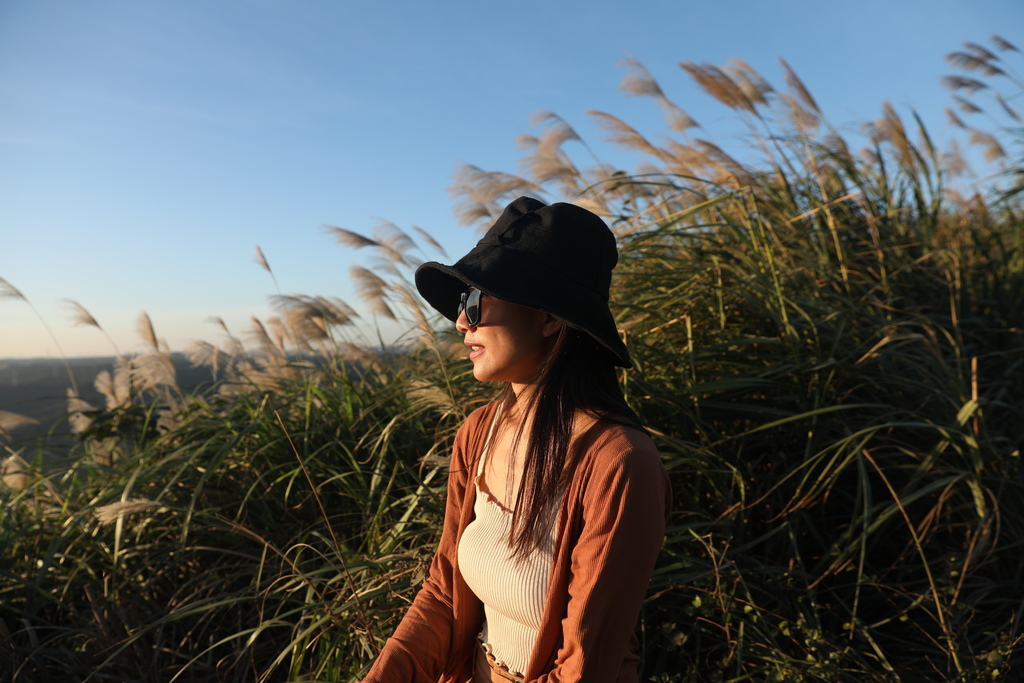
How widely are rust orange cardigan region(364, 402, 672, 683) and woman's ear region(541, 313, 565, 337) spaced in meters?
0.25

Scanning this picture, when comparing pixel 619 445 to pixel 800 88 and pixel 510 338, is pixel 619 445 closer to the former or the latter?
pixel 510 338

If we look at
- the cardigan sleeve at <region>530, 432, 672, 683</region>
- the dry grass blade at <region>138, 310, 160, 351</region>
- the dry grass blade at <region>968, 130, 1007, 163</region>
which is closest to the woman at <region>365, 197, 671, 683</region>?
the cardigan sleeve at <region>530, 432, 672, 683</region>

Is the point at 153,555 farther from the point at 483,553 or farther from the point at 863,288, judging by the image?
the point at 863,288

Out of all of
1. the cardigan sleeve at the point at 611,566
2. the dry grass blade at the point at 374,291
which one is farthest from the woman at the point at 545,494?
the dry grass blade at the point at 374,291

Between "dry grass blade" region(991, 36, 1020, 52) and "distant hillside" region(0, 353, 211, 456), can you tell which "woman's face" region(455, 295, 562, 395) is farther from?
"dry grass blade" region(991, 36, 1020, 52)

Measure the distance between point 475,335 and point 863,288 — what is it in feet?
7.97

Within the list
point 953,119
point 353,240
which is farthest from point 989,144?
point 353,240

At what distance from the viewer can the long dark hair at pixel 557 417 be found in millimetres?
1481

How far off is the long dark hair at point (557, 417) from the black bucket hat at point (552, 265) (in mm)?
69

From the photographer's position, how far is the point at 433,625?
166 centimetres

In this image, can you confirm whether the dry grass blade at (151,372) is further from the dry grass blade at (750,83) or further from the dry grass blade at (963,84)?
the dry grass blade at (963,84)

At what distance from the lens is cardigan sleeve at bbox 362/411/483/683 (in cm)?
158

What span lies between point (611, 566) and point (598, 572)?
0.09ft

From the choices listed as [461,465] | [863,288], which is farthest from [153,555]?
[863,288]
